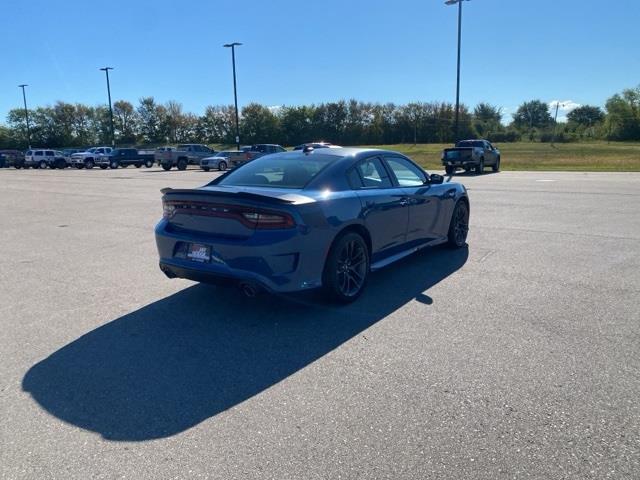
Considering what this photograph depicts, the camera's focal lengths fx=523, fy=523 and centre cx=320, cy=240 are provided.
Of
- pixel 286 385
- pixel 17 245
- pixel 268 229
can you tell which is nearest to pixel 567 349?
pixel 286 385

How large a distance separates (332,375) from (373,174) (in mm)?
2779

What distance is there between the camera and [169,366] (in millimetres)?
3789

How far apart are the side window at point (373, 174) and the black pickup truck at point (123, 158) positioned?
138ft

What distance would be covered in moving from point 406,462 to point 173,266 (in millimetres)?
3021

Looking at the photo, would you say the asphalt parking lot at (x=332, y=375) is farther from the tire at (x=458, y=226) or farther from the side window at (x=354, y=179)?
the side window at (x=354, y=179)

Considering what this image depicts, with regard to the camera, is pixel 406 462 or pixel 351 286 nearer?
pixel 406 462

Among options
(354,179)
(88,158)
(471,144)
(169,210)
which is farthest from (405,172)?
(88,158)

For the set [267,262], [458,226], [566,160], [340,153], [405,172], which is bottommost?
[566,160]

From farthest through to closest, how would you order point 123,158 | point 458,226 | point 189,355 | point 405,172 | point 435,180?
1. point 123,158
2. point 458,226
3. point 435,180
4. point 405,172
5. point 189,355

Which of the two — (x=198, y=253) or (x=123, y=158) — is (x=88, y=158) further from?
(x=198, y=253)

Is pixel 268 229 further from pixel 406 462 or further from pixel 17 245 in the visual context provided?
pixel 17 245

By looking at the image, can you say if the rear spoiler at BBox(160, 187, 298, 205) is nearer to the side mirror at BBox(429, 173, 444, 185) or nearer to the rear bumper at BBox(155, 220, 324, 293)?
the rear bumper at BBox(155, 220, 324, 293)

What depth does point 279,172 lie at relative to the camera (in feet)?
18.1

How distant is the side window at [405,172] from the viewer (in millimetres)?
6227
